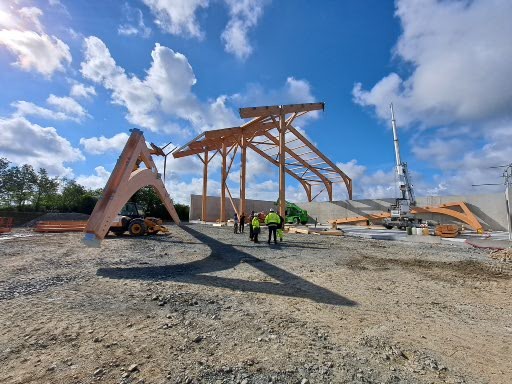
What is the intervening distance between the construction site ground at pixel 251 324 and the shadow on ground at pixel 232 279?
0.08 ft

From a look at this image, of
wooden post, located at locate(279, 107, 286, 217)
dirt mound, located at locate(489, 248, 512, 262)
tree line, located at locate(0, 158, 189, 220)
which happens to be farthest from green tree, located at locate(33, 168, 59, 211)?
dirt mound, located at locate(489, 248, 512, 262)

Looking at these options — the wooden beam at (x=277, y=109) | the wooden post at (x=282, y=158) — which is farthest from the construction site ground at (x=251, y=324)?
the wooden beam at (x=277, y=109)

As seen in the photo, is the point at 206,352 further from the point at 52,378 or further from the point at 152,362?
the point at 52,378

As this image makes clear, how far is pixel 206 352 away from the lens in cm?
312

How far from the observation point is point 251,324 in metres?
3.92

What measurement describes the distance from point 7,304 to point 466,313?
701cm

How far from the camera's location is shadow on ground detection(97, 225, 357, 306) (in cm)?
→ 545

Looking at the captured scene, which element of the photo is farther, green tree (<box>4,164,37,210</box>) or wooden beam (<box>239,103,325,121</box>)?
green tree (<box>4,164,37,210</box>)

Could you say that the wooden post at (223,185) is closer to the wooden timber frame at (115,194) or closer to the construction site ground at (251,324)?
the wooden timber frame at (115,194)

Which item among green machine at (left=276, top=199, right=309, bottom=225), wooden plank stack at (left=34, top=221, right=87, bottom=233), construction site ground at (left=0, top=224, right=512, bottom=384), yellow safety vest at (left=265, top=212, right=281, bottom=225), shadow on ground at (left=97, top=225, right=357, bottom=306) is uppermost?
green machine at (left=276, top=199, right=309, bottom=225)

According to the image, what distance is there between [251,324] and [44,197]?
41564 mm

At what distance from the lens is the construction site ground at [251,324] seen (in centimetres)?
280

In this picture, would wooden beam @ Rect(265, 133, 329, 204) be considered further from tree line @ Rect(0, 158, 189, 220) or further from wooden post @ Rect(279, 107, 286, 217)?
tree line @ Rect(0, 158, 189, 220)

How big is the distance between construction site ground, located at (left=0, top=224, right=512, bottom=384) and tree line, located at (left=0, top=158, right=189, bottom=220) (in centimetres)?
2826
